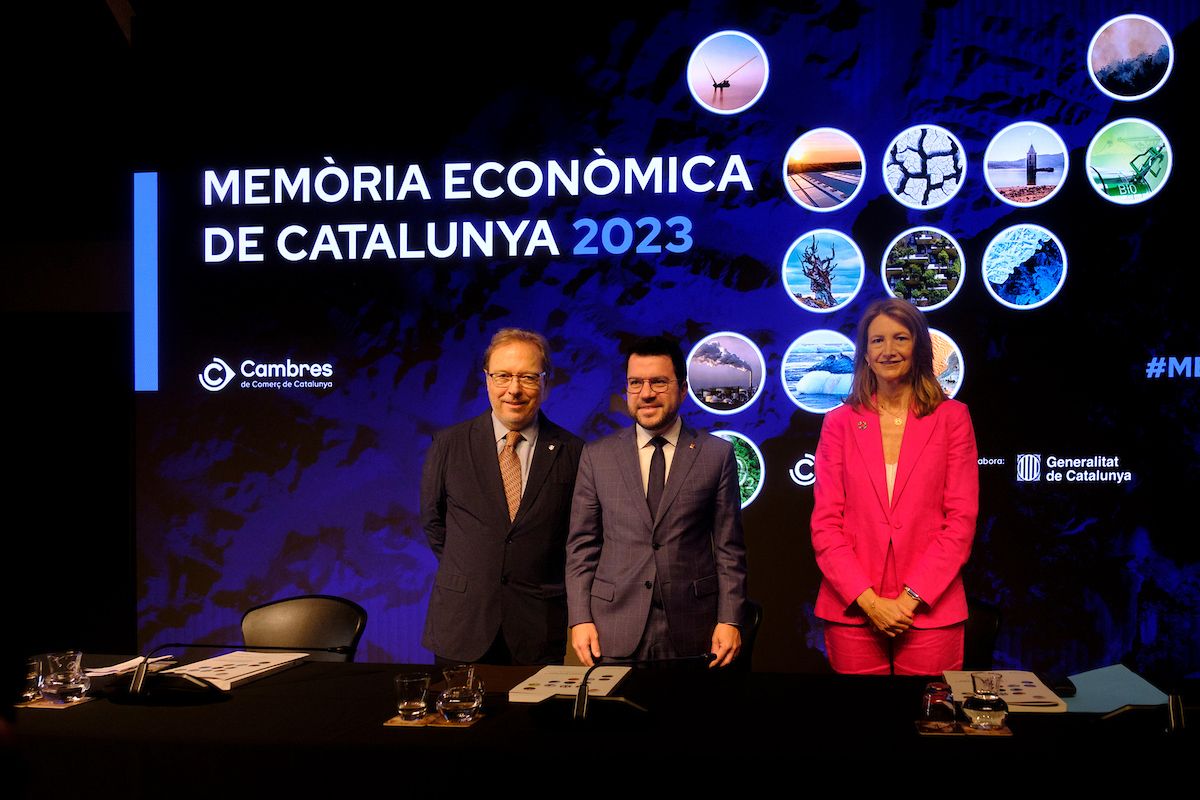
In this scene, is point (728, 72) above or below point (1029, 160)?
above

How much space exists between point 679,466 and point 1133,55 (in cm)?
306

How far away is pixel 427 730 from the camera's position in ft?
6.49

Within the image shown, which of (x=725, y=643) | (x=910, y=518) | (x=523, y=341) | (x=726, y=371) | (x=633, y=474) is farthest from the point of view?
(x=726, y=371)

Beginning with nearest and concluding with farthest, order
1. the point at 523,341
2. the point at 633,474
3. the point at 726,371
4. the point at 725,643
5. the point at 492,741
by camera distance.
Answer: the point at 492,741 → the point at 725,643 → the point at 633,474 → the point at 523,341 → the point at 726,371

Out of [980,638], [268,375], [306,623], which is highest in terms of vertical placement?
[268,375]

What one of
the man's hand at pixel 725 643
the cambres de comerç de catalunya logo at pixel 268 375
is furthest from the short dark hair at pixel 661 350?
the cambres de comerç de catalunya logo at pixel 268 375

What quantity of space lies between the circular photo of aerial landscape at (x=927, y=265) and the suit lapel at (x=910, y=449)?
148 centimetres

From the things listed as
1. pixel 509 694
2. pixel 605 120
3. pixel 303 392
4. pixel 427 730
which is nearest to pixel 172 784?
pixel 427 730

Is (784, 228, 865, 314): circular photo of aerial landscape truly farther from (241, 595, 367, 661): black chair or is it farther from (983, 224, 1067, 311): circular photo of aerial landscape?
(241, 595, 367, 661): black chair

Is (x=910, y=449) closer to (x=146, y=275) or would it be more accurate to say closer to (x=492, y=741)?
(x=492, y=741)

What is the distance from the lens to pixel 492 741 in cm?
191

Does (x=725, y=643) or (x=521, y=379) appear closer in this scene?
(x=725, y=643)

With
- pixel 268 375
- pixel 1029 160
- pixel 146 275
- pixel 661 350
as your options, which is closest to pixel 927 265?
pixel 1029 160

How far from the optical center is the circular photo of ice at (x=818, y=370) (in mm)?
4543
